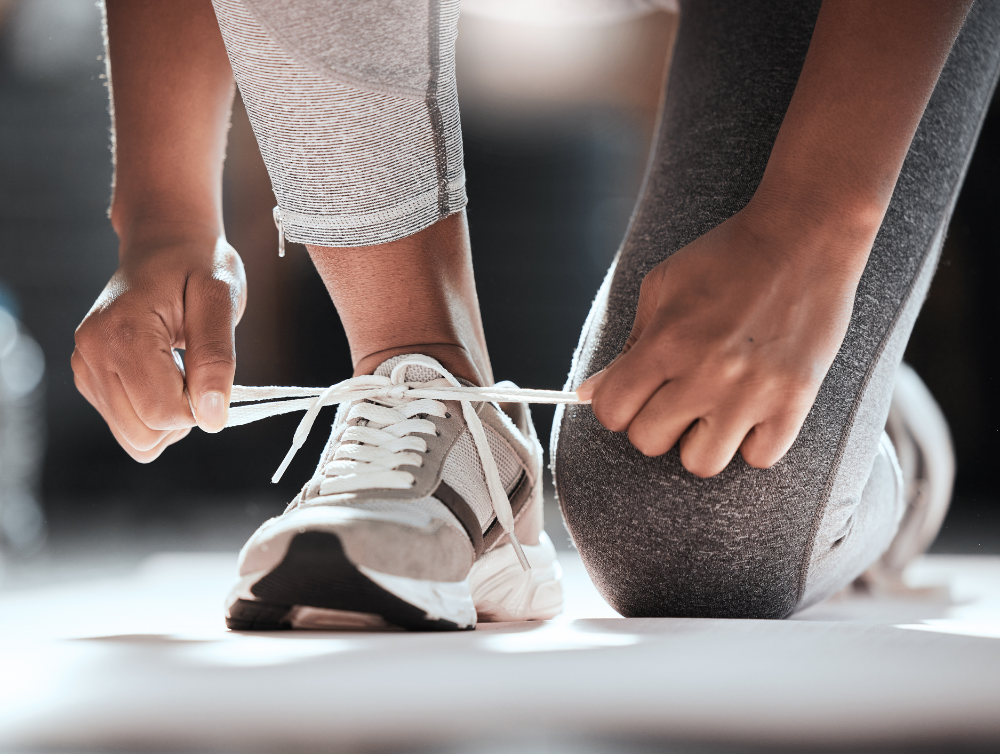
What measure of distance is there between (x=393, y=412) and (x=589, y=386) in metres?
0.13

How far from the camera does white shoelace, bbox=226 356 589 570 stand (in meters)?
0.48

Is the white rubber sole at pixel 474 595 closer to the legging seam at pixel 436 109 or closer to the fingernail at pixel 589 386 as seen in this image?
the fingernail at pixel 589 386

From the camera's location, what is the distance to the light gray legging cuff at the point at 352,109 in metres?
0.48

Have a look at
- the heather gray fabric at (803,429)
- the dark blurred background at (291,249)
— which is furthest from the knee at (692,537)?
the dark blurred background at (291,249)

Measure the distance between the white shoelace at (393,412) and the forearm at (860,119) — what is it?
177 millimetres

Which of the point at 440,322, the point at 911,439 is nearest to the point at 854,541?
the point at 911,439

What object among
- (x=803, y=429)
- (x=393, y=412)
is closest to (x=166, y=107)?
(x=393, y=412)

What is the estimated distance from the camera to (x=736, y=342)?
16.6 inches

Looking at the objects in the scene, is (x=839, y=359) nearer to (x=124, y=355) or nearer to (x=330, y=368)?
(x=124, y=355)

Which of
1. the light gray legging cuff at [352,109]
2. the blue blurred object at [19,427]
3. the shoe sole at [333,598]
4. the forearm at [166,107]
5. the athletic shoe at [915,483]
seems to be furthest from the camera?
the blue blurred object at [19,427]

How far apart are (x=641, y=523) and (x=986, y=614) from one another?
290 millimetres

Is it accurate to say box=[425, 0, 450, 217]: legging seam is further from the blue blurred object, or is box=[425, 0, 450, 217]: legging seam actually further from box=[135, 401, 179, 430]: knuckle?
the blue blurred object

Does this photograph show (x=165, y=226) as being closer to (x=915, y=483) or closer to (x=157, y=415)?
(x=157, y=415)

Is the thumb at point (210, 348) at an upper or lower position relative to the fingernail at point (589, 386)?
upper
